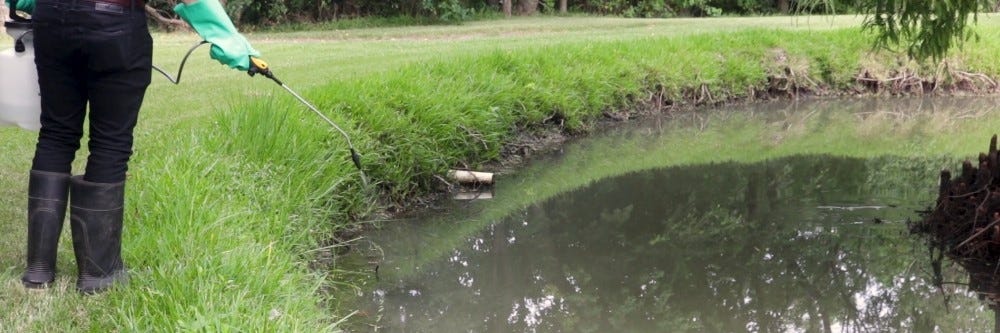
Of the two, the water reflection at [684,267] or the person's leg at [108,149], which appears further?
the water reflection at [684,267]

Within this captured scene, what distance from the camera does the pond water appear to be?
504 cm

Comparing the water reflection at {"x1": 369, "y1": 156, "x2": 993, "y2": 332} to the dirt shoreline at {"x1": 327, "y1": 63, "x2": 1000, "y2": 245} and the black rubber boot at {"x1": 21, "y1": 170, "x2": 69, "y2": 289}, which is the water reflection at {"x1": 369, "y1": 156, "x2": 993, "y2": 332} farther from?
the black rubber boot at {"x1": 21, "y1": 170, "x2": 69, "y2": 289}

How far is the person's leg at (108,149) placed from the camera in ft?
11.2

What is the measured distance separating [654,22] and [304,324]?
63.7 feet

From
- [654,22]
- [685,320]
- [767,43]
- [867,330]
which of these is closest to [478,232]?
[685,320]

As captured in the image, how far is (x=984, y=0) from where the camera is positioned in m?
5.80

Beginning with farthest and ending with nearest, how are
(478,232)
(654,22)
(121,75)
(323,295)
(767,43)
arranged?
1. (654,22)
2. (767,43)
3. (478,232)
4. (323,295)
5. (121,75)

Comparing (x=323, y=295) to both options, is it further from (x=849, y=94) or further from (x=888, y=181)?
(x=849, y=94)

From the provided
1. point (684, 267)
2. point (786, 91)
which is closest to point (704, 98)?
point (786, 91)

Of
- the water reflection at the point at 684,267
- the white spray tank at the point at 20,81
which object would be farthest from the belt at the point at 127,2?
the water reflection at the point at 684,267

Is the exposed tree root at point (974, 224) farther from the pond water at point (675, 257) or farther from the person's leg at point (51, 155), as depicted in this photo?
the person's leg at point (51, 155)

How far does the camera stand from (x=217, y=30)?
11.8 feet

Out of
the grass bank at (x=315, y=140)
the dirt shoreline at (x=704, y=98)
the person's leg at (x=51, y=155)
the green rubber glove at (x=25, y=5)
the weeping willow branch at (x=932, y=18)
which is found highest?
the green rubber glove at (x=25, y=5)

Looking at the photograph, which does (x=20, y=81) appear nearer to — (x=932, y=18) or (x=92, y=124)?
(x=92, y=124)
